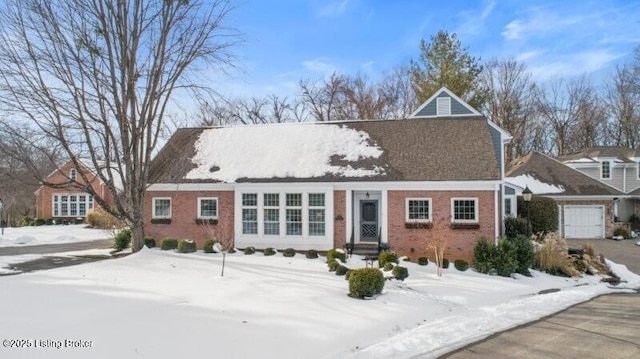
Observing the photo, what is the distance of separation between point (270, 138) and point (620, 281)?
14.6 meters

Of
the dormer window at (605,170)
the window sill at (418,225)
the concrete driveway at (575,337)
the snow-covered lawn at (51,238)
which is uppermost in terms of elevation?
the dormer window at (605,170)

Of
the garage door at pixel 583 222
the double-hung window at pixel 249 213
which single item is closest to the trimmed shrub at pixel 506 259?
the double-hung window at pixel 249 213

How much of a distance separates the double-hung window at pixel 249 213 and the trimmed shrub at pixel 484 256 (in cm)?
842

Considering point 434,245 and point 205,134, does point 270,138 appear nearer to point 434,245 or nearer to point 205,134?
point 205,134

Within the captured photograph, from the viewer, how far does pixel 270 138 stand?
21203 millimetres

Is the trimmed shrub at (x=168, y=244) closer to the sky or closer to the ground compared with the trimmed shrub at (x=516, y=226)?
closer to the ground

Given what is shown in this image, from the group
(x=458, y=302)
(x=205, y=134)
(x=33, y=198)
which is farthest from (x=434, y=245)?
(x=33, y=198)

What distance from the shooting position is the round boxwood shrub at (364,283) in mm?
10695

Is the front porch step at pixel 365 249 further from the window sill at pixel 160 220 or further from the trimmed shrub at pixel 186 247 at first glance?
the window sill at pixel 160 220

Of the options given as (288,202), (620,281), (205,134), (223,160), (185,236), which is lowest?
(620,281)

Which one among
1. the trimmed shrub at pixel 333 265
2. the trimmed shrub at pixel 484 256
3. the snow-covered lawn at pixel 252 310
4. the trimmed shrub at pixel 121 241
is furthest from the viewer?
the trimmed shrub at pixel 121 241

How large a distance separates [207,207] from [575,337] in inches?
567

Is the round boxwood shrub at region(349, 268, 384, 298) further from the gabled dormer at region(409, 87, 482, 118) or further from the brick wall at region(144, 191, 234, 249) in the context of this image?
the gabled dormer at region(409, 87, 482, 118)

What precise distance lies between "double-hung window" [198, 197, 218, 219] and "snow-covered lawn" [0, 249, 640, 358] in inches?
A: 163
